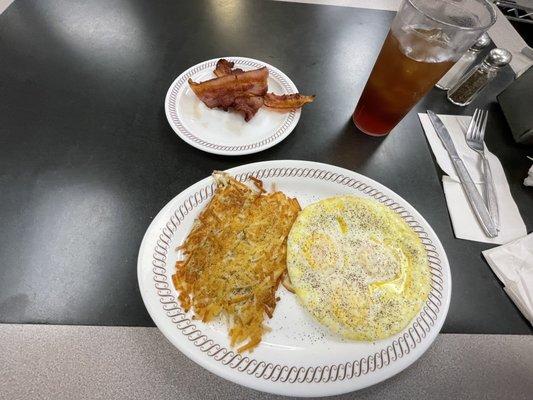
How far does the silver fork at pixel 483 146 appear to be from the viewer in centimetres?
117

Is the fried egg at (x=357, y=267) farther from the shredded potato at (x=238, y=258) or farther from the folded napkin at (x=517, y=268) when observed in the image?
the folded napkin at (x=517, y=268)

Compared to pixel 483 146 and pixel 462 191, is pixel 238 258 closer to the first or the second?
pixel 462 191

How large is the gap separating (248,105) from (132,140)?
1.69 ft

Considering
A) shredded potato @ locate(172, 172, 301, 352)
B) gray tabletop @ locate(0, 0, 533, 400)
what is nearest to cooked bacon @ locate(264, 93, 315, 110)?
gray tabletop @ locate(0, 0, 533, 400)

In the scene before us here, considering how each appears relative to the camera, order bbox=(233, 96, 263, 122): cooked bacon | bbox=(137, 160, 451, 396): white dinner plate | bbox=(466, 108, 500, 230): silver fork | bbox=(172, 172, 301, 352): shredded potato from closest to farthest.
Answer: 1. bbox=(137, 160, 451, 396): white dinner plate
2. bbox=(172, 172, 301, 352): shredded potato
3. bbox=(466, 108, 500, 230): silver fork
4. bbox=(233, 96, 263, 122): cooked bacon

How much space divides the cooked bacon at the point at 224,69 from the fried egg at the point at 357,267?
0.76 metres

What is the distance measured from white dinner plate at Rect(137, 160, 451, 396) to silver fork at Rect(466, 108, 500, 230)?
350 millimetres

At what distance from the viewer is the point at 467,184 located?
47.6 inches

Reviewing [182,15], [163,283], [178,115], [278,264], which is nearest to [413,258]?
[278,264]

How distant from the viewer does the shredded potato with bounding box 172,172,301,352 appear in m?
0.90

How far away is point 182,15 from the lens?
1.81 meters

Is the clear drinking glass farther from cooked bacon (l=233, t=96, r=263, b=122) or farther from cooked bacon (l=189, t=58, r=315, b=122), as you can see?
cooked bacon (l=233, t=96, r=263, b=122)

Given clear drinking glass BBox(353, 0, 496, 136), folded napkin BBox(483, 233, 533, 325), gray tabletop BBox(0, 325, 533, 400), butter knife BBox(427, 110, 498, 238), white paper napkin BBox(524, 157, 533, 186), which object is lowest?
gray tabletop BBox(0, 325, 533, 400)

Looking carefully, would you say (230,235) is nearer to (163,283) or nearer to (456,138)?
(163,283)
